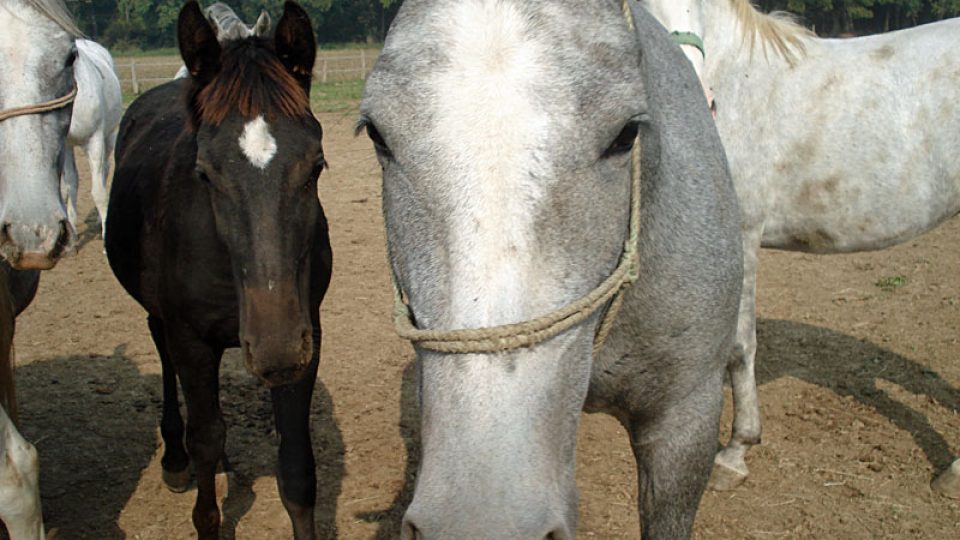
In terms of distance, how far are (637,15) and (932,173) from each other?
2.49 m

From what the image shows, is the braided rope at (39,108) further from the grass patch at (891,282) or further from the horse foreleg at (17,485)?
the grass patch at (891,282)

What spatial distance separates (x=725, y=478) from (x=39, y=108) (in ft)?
11.1

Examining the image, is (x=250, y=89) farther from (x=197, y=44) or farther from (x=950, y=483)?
(x=950, y=483)

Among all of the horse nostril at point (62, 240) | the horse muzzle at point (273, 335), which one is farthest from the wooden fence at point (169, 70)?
the horse muzzle at point (273, 335)

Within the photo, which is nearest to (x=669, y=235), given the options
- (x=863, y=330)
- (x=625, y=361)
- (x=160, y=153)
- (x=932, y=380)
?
(x=625, y=361)

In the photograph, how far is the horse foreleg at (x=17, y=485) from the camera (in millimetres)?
2396

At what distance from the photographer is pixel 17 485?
2418 mm

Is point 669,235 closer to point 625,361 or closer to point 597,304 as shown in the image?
point 625,361

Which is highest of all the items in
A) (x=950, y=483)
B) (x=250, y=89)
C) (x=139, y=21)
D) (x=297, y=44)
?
(x=297, y=44)

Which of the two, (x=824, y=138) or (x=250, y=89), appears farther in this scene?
(x=824, y=138)

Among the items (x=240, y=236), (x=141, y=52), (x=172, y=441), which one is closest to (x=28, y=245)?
(x=240, y=236)

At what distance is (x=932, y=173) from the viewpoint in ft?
12.4

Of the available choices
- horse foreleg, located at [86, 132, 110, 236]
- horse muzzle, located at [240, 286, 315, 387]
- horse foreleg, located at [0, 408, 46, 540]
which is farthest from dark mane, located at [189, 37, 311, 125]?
horse foreleg, located at [86, 132, 110, 236]

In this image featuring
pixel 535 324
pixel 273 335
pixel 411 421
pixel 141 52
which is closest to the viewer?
pixel 535 324
